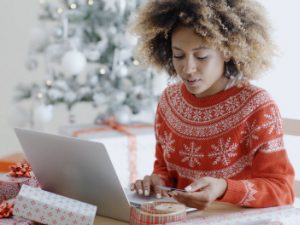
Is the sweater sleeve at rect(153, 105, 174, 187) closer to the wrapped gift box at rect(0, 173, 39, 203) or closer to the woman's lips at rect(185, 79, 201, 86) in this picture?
the woman's lips at rect(185, 79, 201, 86)

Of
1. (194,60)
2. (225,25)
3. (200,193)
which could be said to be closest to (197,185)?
(200,193)

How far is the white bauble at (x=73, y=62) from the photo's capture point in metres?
3.16

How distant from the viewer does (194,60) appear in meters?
1.53

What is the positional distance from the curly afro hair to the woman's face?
0.8 inches

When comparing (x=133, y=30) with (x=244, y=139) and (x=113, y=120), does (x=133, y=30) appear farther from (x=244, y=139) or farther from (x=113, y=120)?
(x=113, y=120)

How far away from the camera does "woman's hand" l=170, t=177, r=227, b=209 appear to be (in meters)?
1.28

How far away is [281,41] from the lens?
2941 mm

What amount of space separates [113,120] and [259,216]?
2227 mm

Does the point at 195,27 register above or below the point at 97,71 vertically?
above

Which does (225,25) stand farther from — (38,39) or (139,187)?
(38,39)

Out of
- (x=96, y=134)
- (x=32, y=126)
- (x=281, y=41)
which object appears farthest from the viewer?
(x=32, y=126)

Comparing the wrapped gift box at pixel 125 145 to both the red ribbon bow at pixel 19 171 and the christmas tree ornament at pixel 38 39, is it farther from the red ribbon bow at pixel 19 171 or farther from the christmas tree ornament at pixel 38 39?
the red ribbon bow at pixel 19 171

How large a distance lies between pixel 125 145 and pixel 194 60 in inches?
66.1

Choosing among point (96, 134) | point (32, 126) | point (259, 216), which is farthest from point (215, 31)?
point (32, 126)
